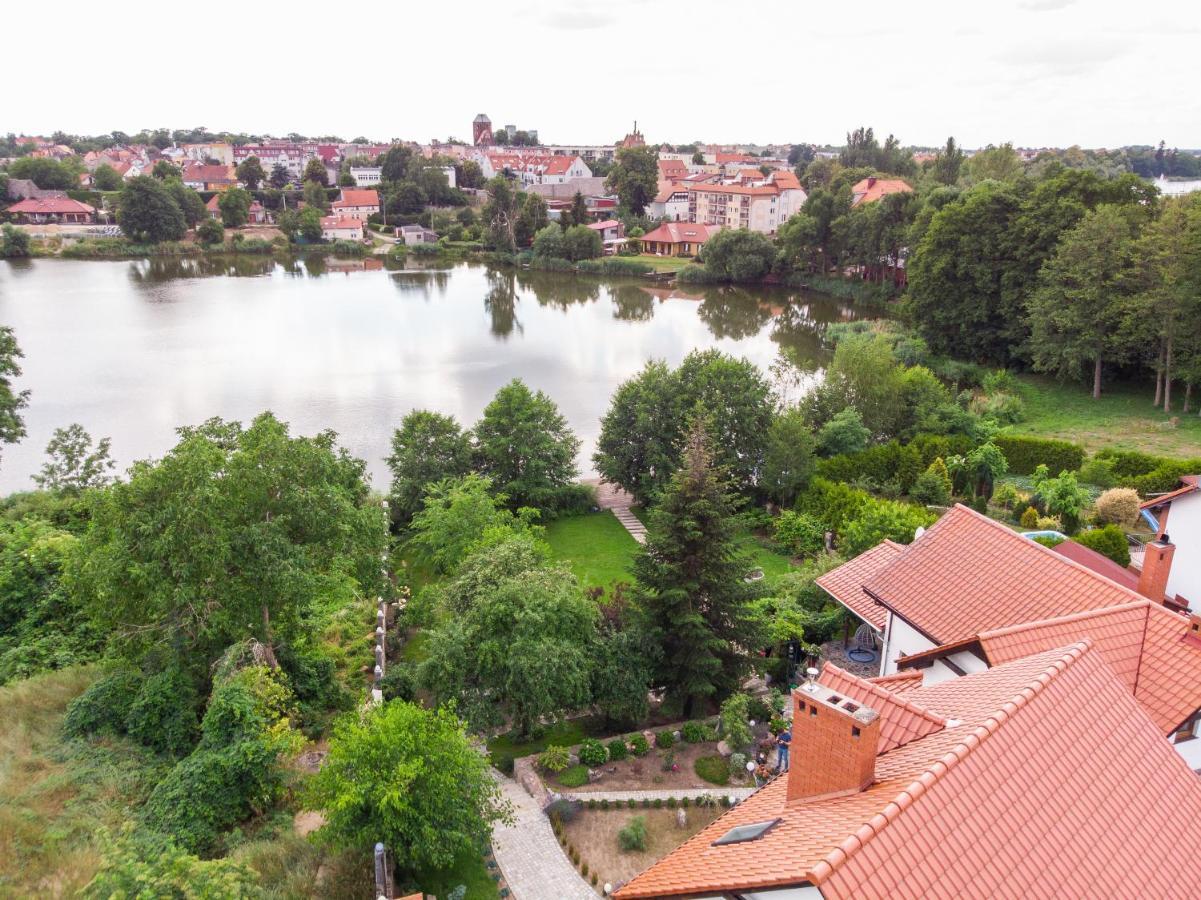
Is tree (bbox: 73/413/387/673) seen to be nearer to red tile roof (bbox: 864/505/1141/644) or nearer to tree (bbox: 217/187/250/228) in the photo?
red tile roof (bbox: 864/505/1141/644)

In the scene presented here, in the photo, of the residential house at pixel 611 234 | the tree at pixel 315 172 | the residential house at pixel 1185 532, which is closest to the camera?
the residential house at pixel 1185 532

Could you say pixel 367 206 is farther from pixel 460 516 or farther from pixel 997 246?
pixel 460 516

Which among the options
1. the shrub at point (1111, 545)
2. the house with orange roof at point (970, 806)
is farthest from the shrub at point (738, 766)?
the shrub at point (1111, 545)

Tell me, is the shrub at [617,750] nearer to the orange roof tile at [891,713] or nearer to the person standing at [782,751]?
the person standing at [782,751]

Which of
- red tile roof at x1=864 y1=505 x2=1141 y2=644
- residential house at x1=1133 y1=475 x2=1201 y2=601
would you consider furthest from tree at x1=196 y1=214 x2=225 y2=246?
residential house at x1=1133 y1=475 x2=1201 y2=601

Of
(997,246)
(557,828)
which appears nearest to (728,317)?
(997,246)

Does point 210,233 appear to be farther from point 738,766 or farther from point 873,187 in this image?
point 738,766

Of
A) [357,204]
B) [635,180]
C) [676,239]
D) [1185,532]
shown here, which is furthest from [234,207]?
[1185,532]

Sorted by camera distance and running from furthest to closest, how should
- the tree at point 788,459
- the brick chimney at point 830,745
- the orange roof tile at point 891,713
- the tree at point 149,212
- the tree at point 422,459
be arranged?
1. the tree at point 149,212
2. the tree at point 788,459
3. the tree at point 422,459
4. the orange roof tile at point 891,713
5. the brick chimney at point 830,745
